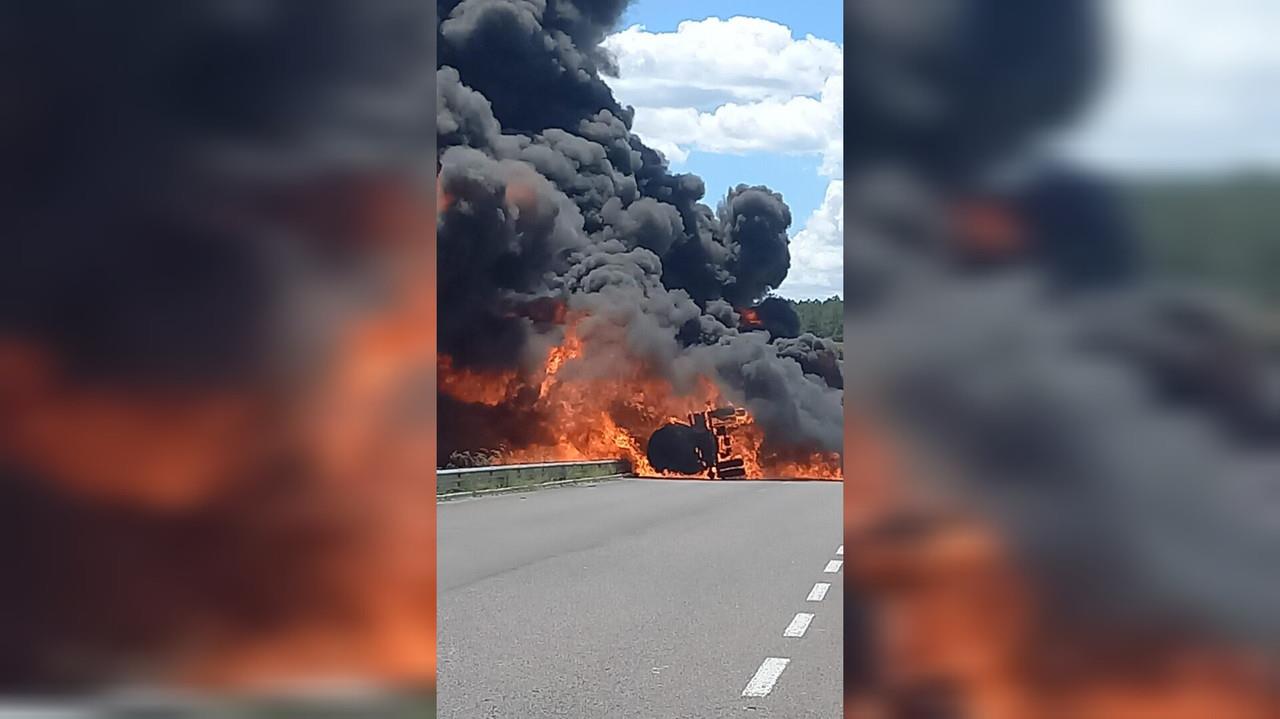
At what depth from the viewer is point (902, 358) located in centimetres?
228

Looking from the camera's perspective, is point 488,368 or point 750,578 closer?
point 750,578

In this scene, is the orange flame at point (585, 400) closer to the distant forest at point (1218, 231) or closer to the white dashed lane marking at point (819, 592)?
the white dashed lane marking at point (819, 592)

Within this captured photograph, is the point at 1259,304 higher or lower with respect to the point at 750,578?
higher

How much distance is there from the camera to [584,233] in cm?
4691

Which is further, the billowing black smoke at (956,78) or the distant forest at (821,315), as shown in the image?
the distant forest at (821,315)

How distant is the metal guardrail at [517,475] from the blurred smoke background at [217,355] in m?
16.5

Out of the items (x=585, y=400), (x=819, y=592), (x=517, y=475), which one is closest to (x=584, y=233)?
(x=585, y=400)

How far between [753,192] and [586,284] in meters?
12.8

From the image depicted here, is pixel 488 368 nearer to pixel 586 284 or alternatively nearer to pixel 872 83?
pixel 586 284

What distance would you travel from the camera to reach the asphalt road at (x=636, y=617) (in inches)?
243

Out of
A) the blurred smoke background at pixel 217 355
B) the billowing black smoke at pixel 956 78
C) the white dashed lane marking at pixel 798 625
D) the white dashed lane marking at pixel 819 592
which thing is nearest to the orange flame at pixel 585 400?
the white dashed lane marking at pixel 819 592

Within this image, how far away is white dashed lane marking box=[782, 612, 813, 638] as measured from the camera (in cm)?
805

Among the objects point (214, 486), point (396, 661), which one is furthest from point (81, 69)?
point (396, 661)

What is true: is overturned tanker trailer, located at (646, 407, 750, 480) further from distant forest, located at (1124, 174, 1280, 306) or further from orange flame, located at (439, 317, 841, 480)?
distant forest, located at (1124, 174, 1280, 306)
